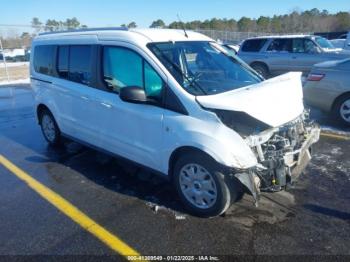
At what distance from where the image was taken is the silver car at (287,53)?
11.9 metres

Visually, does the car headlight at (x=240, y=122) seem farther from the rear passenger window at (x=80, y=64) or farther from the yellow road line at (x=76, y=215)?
the rear passenger window at (x=80, y=64)

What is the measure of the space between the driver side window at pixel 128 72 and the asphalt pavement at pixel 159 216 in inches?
52.0

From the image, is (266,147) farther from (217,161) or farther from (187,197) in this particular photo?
(187,197)

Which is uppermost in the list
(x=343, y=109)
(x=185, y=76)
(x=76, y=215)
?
(x=185, y=76)

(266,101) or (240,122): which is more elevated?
(266,101)

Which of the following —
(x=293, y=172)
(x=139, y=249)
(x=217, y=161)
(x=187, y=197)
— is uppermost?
(x=217, y=161)

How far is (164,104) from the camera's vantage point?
375 centimetres

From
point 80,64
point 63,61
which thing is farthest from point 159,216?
point 63,61

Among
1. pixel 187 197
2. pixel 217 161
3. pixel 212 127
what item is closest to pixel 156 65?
pixel 212 127

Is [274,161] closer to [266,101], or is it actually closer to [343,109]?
[266,101]

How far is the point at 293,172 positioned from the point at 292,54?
9805 mm

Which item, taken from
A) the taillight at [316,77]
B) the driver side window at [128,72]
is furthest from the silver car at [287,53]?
the driver side window at [128,72]

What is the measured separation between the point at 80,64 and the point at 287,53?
9.63 metres

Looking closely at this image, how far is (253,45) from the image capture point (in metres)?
13.6
